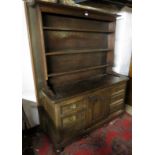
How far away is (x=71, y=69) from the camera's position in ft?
6.63

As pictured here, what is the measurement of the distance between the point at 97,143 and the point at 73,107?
0.70m

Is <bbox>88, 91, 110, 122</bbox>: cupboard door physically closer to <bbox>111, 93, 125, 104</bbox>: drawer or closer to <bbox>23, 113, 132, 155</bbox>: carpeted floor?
<bbox>111, 93, 125, 104</bbox>: drawer

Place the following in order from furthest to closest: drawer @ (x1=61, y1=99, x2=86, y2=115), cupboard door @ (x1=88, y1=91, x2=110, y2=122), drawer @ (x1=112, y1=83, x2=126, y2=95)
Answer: drawer @ (x1=112, y1=83, x2=126, y2=95)
cupboard door @ (x1=88, y1=91, x2=110, y2=122)
drawer @ (x1=61, y1=99, x2=86, y2=115)

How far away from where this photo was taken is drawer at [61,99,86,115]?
1.56m

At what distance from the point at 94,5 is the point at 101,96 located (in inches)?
58.3

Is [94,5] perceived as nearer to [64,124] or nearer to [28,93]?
[28,93]

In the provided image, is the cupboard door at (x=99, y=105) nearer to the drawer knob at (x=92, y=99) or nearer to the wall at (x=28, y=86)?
the drawer knob at (x=92, y=99)

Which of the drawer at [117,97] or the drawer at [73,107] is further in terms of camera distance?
the drawer at [117,97]

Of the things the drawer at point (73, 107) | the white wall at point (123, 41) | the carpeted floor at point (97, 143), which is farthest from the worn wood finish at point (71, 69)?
the white wall at point (123, 41)

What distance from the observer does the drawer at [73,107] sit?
1.56 metres

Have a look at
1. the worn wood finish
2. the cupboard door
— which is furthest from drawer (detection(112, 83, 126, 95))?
the cupboard door

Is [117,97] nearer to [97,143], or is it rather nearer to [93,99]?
[93,99]

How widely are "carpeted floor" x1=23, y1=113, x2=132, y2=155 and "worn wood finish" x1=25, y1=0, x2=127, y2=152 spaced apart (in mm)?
128

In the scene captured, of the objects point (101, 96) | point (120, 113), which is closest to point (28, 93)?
point (101, 96)
